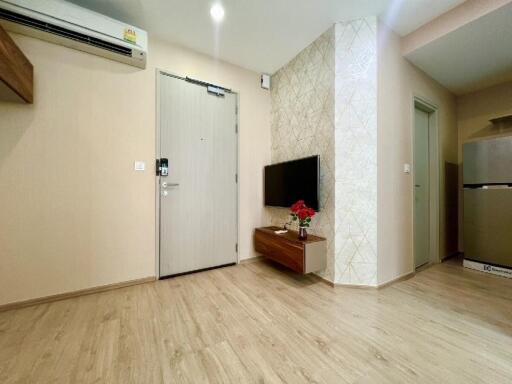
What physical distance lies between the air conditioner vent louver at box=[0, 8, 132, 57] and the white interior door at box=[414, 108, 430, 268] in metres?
3.55

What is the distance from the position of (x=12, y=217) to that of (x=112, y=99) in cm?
134

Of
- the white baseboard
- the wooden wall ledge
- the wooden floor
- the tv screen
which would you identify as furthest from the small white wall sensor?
the white baseboard

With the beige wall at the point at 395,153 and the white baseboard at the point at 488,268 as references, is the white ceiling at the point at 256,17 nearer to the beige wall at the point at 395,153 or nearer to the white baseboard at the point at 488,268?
the beige wall at the point at 395,153

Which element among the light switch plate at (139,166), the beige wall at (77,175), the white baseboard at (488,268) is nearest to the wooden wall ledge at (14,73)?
the beige wall at (77,175)

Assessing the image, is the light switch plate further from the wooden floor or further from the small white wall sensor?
the small white wall sensor

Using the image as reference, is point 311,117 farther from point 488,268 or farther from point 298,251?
point 488,268

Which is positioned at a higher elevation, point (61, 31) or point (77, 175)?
point (61, 31)

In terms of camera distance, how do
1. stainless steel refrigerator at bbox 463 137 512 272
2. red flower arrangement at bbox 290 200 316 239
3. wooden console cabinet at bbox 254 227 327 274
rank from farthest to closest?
stainless steel refrigerator at bbox 463 137 512 272, red flower arrangement at bbox 290 200 316 239, wooden console cabinet at bbox 254 227 327 274

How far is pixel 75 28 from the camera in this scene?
1731mm

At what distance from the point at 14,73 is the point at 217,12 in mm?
1695

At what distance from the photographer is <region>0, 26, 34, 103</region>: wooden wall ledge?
1.35 meters

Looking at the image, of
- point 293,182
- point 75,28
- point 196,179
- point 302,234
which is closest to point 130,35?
point 75,28

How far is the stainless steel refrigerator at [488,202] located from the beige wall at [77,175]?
3825mm

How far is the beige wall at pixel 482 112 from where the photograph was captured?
114 inches
